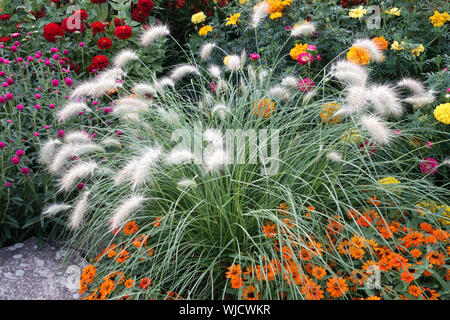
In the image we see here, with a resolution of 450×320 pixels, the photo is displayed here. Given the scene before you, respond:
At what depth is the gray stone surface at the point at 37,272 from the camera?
2.56 metres

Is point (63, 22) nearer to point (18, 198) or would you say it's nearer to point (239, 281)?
point (18, 198)

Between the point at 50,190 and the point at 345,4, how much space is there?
3.34m

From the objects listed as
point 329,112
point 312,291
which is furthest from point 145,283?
point 329,112

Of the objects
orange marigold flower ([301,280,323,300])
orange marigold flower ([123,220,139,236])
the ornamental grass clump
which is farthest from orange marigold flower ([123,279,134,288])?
orange marigold flower ([301,280,323,300])

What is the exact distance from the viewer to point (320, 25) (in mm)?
3912

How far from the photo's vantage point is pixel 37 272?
271cm

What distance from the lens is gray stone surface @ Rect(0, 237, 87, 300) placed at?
256cm

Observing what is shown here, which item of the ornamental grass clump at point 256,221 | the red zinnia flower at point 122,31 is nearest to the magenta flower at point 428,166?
the ornamental grass clump at point 256,221

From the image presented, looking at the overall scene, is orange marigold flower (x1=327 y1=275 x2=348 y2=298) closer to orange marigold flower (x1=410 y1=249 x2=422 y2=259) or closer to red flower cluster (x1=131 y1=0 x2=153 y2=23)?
orange marigold flower (x1=410 y1=249 x2=422 y2=259)

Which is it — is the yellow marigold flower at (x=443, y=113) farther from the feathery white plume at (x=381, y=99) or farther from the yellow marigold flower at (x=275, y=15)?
the yellow marigold flower at (x=275, y=15)

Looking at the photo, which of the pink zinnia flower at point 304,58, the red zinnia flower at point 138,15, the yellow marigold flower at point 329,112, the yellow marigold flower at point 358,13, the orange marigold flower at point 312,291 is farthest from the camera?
the red zinnia flower at point 138,15
